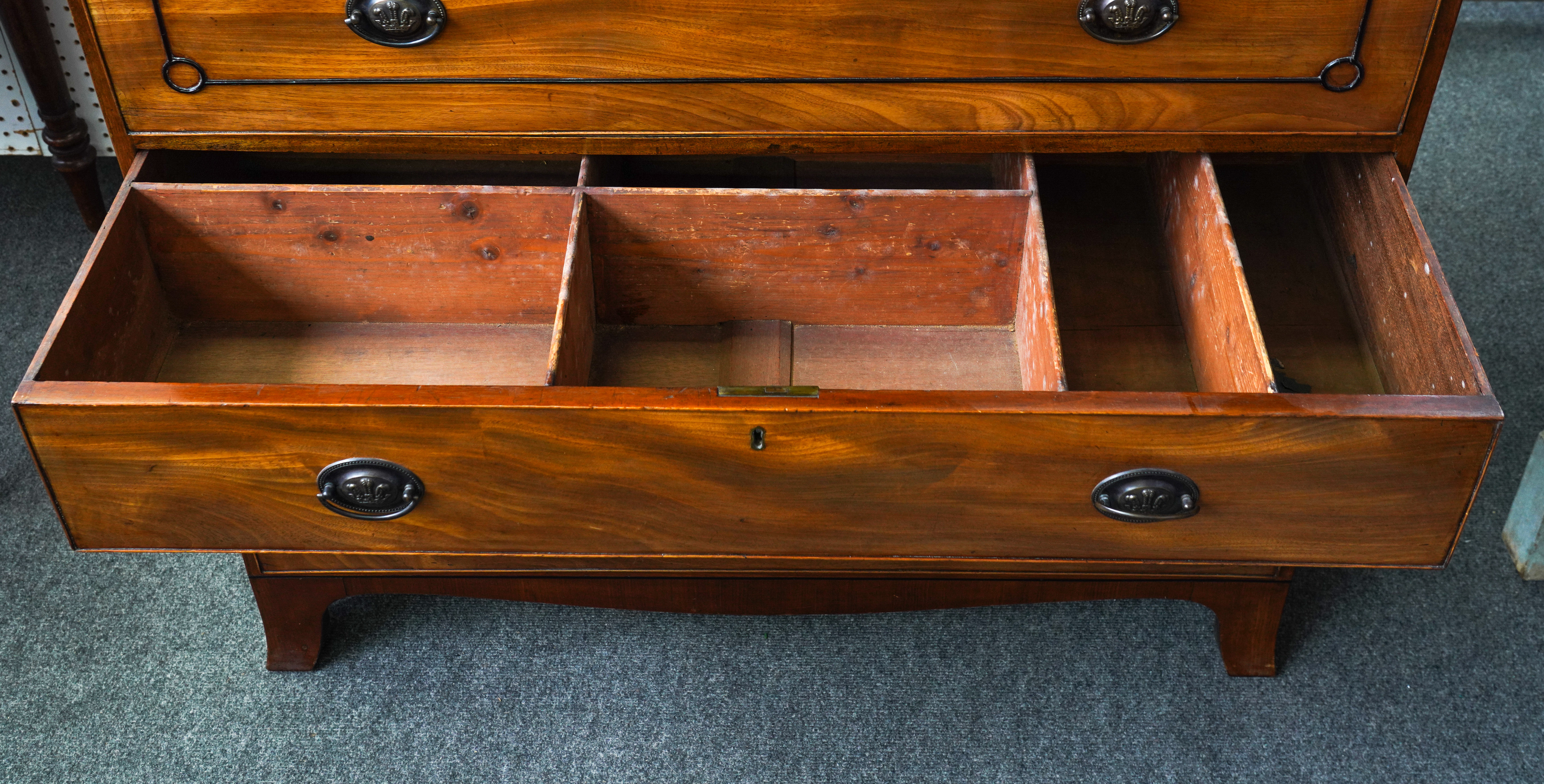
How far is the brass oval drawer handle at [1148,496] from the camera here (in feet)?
2.77

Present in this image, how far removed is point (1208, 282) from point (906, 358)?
0.86 ft

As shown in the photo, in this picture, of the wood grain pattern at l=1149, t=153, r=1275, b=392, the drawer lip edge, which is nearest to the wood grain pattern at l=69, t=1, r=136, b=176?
the drawer lip edge

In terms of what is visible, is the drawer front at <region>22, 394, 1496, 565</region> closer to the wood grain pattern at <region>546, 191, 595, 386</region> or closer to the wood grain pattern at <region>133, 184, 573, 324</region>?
the wood grain pattern at <region>546, 191, 595, 386</region>

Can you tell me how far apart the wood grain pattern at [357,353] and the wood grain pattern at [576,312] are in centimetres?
5

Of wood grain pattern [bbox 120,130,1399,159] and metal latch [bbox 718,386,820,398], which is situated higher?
wood grain pattern [bbox 120,130,1399,159]

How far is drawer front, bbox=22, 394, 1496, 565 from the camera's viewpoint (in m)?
0.81

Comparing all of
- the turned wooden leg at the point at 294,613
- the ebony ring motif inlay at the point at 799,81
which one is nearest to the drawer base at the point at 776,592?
the turned wooden leg at the point at 294,613

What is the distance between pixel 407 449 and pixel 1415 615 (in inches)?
38.1

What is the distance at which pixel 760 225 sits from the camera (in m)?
1.05

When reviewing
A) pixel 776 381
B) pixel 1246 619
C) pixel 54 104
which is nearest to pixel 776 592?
pixel 776 381

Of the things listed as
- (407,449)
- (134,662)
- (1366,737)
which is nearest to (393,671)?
(134,662)

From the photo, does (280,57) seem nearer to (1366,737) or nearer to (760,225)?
(760,225)

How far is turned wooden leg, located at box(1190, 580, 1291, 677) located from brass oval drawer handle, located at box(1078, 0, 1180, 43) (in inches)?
18.5

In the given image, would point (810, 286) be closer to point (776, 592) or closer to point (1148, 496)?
point (776, 592)
